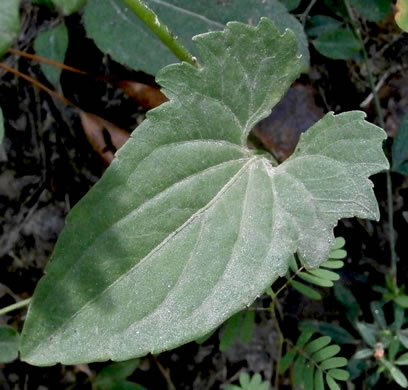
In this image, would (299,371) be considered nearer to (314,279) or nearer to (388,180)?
(314,279)

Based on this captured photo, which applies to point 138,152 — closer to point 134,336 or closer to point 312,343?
point 134,336

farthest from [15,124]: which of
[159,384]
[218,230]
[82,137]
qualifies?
[218,230]

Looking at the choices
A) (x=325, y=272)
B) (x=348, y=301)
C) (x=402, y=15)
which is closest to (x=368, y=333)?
(x=348, y=301)

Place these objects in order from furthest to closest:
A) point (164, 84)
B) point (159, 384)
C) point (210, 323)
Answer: point (159, 384), point (164, 84), point (210, 323)

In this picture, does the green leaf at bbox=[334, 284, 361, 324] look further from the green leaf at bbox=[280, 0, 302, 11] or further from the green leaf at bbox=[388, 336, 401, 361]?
the green leaf at bbox=[280, 0, 302, 11]

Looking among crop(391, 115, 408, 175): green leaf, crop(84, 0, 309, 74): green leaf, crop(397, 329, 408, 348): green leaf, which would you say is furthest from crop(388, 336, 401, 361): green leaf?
crop(84, 0, 309, 74): green leaf

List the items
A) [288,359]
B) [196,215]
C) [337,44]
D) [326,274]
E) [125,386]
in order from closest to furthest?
[196,215]
[326,274]
[288,359]
[125,386]
[337,44]

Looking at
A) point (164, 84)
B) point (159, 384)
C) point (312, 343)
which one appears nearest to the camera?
point (164, 84)
